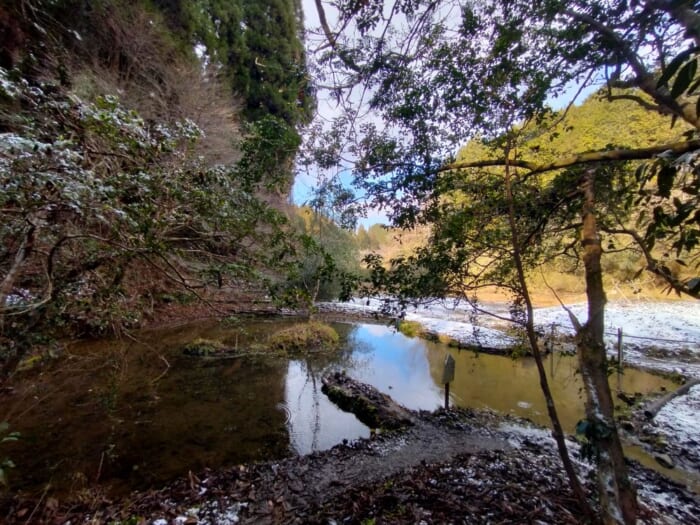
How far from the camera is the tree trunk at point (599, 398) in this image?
163 centimetres

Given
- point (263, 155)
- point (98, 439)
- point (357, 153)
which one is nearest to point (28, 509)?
point (98, 439)

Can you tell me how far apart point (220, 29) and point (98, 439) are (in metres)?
12.9

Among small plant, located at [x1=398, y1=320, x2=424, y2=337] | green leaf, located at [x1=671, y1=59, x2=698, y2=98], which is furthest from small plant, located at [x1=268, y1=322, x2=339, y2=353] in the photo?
green leaf, located at [x1=671, y1=59, x2=698, y2=98]

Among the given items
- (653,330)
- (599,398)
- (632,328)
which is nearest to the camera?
(599,398)

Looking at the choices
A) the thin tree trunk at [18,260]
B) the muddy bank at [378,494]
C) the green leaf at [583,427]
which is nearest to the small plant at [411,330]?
the muddy bank at [378,494]

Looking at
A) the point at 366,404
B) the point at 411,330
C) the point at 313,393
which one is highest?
the point at 411,330

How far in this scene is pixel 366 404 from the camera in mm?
5566

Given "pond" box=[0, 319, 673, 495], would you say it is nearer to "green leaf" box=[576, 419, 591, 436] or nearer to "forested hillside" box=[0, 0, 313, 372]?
"forested hillside" box=[0, 0, 313, 372]

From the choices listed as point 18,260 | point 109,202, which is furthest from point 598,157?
point 18,260

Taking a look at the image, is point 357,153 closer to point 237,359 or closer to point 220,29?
point 237,359

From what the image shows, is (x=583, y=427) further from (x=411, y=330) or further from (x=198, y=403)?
(x=411, y=330)

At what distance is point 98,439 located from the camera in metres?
4.34

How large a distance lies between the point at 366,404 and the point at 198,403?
3.18 meters

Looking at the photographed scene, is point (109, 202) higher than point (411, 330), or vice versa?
point (109, 202)
